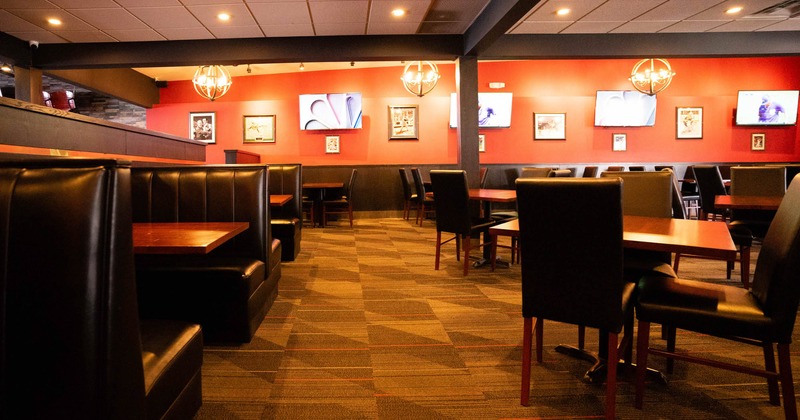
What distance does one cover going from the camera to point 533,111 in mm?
8961

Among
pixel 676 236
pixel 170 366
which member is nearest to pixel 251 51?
pixel 170 366

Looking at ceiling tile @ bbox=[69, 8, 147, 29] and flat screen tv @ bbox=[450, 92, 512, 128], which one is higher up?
ceiling tile @ bbox=[69, 8, 147, 29]

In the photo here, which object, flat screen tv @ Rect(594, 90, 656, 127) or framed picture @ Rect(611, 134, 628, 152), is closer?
flat screen tv @ Rect(594, 90, 656, 127)

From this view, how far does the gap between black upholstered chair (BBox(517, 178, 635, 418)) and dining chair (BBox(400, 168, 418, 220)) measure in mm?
6124

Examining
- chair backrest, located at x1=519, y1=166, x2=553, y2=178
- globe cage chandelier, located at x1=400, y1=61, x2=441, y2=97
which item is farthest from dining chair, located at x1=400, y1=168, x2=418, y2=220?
chair backrest, located at x1=519, y1=166, x2=553, y2=178

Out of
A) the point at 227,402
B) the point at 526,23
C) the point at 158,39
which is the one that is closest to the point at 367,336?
the point at 227,402

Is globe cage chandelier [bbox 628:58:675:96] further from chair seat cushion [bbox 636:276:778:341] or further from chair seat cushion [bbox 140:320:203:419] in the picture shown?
chair seat cushion [bbox 140:320:203:419]

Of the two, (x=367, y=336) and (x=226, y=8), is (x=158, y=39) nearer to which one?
(x=226, y=8)

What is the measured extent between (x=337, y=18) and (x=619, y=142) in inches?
249

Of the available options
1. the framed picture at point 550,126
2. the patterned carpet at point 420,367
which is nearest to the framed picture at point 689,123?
the framed picture at point 550,126

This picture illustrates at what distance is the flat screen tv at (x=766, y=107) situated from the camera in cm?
884

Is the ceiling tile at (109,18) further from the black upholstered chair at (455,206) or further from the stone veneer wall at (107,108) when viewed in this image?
the stone veneer wall at (107,108)

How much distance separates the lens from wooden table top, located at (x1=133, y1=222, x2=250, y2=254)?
1.67 metres

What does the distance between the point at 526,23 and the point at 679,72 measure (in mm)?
5080
